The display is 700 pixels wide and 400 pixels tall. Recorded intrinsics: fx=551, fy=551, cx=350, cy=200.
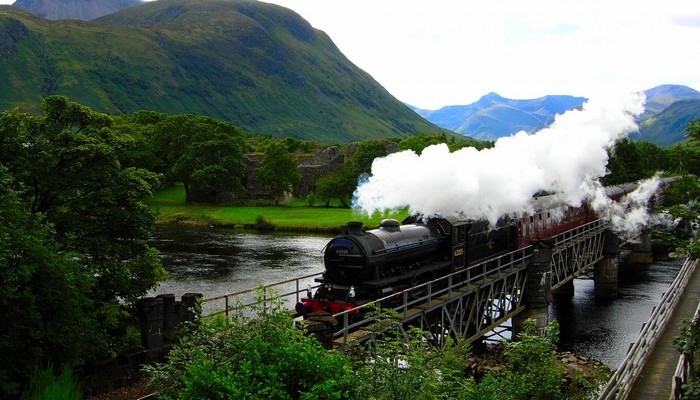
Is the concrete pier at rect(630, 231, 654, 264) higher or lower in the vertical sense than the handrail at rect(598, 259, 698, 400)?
lower

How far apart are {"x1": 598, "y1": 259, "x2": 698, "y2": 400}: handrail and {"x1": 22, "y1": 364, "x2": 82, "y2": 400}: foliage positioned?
36.3ft

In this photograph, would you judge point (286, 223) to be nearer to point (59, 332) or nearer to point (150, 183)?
point (150, 183)

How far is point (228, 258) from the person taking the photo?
4841cm

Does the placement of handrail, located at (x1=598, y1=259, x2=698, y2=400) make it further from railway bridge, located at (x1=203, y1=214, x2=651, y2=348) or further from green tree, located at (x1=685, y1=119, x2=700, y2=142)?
green tree, located at (x1=685, y1=119, x2=700, y2=142)

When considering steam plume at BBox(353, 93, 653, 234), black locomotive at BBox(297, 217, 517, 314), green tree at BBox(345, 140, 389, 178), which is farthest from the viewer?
green tree at BBox(345, 140, 389, 178)

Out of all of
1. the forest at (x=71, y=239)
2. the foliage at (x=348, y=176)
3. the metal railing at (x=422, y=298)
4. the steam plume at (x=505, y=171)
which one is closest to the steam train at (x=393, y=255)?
the metal railing at (x=422, y=298)

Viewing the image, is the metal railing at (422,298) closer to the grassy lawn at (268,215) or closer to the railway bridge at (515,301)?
the railway bridge at (515,301)

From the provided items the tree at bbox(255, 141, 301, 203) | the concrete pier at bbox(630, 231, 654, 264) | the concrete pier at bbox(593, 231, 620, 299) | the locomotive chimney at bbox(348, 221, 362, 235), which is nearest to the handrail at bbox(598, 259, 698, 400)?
the locomotive chimney at bbox(348, 221, 362, 235)

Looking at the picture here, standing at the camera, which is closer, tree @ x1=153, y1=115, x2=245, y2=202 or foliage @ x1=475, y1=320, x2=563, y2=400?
foliage @ x1=475, y1=320, x2=563, y2=400

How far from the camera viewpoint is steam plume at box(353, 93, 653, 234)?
909 inches

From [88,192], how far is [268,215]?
5444 cm

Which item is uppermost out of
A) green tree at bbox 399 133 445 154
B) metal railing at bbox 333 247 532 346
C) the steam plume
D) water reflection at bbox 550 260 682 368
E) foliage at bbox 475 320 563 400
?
green tree at bbox 399 133 445 154

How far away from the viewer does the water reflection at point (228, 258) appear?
38.8 m

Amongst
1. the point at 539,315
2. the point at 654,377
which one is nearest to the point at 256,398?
the point at 654,377
